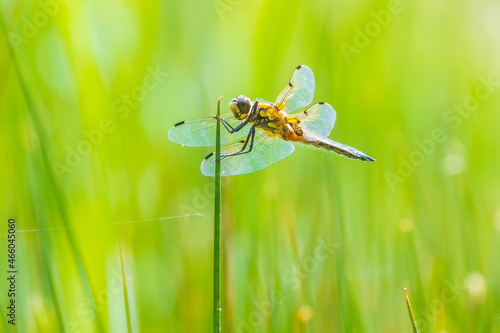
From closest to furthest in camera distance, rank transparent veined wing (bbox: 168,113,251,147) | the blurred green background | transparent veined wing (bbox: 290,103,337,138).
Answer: the blurred green background, transparent veined wing (bbox: 168,113,251,147), transparent veined wing (bbox: 290,103,337,138)

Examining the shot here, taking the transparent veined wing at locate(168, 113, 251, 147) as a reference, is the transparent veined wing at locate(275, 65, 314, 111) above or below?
above

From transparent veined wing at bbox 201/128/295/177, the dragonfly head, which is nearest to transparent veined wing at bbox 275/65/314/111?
transparent veined wing at bbox 201/128/295/177

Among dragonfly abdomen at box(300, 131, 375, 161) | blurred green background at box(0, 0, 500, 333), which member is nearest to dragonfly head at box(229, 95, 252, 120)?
blurred green background at box(0, 0, 500, 333)

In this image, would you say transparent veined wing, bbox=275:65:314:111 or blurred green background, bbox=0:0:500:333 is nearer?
blurred green background, bbox=0:0:500:333

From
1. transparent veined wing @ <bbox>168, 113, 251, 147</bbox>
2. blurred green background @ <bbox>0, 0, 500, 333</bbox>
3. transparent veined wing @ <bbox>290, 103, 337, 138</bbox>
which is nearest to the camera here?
blurred green background @ <bbox>0, 0, 500, 333</bbox>

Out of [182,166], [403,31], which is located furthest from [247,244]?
[403,31]

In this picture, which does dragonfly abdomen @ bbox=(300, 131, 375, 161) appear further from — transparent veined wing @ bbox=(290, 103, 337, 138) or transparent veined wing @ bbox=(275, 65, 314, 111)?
transparent veined wing @ bbox=(275, 65, 314, 111)

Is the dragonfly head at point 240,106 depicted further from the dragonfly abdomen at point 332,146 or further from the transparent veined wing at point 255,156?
the dragonfly abdomen at point 332,146
